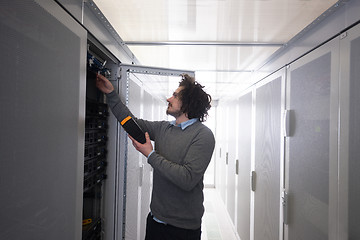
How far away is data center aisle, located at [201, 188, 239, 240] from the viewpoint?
2.95 metres

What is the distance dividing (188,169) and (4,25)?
0.92 meters

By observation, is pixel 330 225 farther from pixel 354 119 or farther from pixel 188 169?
pixel 188 169

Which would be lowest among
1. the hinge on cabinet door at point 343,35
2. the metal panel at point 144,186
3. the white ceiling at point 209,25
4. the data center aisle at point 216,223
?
the data center aisle at point 216,223

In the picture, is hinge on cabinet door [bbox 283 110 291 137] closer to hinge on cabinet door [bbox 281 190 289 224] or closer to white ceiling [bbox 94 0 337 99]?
hinge on cabinet door [bbox 281 190 289 224]

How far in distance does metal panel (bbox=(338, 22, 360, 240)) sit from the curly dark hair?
0.75m

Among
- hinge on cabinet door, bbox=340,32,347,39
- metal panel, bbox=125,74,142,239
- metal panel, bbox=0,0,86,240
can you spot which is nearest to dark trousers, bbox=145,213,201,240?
metal panel, bbox=125,74,142,239

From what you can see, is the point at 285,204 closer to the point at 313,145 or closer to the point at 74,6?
the point at 313,145

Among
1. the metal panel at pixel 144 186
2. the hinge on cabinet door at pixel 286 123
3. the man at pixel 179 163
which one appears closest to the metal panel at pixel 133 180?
the metal panel at pixel 144 186

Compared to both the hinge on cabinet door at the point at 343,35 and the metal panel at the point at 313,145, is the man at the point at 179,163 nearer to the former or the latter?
the metal panel at the point at 313,145

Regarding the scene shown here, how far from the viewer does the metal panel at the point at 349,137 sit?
864mm

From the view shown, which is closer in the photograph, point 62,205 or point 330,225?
point 62,205

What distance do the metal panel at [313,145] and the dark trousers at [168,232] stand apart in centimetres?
73

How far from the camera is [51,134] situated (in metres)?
0.67

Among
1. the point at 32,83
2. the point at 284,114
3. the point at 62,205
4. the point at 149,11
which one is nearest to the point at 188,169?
the point at 62,205
